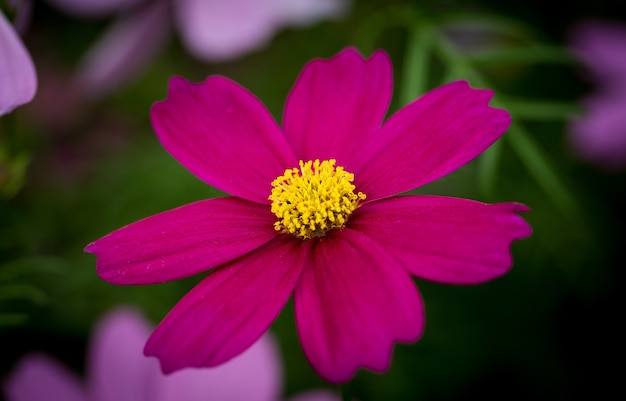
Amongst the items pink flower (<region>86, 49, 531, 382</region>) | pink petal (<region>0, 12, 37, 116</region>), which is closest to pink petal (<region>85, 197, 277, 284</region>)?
pink flower (<region>86, 49, 531, 382</region>)

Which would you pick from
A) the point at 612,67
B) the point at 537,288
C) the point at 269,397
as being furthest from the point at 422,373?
the point at 612,67

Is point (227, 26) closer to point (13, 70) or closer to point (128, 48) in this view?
point (128, 48)

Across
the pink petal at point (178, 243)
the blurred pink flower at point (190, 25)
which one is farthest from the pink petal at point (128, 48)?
the pink petal at point (178, 243)

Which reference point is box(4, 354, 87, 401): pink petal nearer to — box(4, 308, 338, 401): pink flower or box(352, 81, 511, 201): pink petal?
box(4, 308, 338, 401): pink flower

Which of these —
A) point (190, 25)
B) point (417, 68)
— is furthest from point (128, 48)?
point (417, 68)

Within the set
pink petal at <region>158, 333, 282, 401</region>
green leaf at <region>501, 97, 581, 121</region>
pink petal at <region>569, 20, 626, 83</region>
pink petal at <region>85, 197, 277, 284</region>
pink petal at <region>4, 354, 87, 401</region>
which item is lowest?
pink petal at <region>158, 333, 282, 401</region>

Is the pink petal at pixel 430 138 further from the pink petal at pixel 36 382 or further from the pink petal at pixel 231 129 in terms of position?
the pink petal at pixel 36 382

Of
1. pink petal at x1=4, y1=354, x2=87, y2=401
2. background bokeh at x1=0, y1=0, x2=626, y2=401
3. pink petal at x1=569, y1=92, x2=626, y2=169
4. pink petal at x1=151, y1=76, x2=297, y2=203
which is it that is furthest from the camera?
pink petal at x1=569, y1=92, x2=626, y2=169
